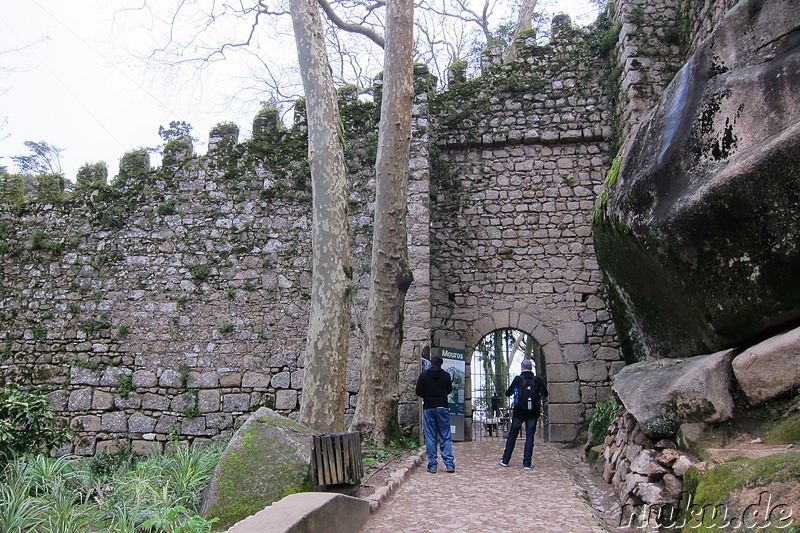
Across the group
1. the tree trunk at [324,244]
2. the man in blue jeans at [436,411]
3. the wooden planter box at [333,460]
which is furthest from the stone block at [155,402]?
the wooden planter box at [333,460]

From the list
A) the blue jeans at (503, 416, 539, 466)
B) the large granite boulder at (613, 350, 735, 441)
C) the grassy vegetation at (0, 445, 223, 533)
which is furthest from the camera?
the blue jeans at (503, 416, 539, 466)

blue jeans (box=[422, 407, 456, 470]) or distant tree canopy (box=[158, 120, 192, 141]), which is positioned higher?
distant tree canopy (box=[158, 120, 192, 141])

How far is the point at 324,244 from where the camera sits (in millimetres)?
6418

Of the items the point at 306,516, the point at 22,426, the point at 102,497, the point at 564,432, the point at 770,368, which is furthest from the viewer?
the point at 564,432

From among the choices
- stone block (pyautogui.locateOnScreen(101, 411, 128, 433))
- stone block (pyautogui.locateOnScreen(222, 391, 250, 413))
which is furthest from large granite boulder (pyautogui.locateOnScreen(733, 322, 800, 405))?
stone block (pyautogui.locateOnScreen(101, 411, 128, 433))

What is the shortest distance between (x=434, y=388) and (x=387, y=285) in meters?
1.39

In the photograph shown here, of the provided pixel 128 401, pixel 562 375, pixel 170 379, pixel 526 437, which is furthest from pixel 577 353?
pixel 128 401

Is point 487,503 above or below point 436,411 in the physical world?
below

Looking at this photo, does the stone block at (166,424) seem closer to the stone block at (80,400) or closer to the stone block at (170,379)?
the stone block at (170,379)

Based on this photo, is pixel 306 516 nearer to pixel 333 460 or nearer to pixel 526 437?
pixel 333 460

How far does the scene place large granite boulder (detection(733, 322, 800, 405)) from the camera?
14.0ft

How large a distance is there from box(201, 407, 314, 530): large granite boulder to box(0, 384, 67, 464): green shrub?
2.41 metres

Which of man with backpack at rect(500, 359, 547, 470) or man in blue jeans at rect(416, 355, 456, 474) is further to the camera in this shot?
man with backpack at rect(500, 359, 547, 470)

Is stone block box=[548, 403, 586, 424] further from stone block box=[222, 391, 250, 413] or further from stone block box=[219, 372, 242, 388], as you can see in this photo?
stone block box=[219, 372, 242, 388]
